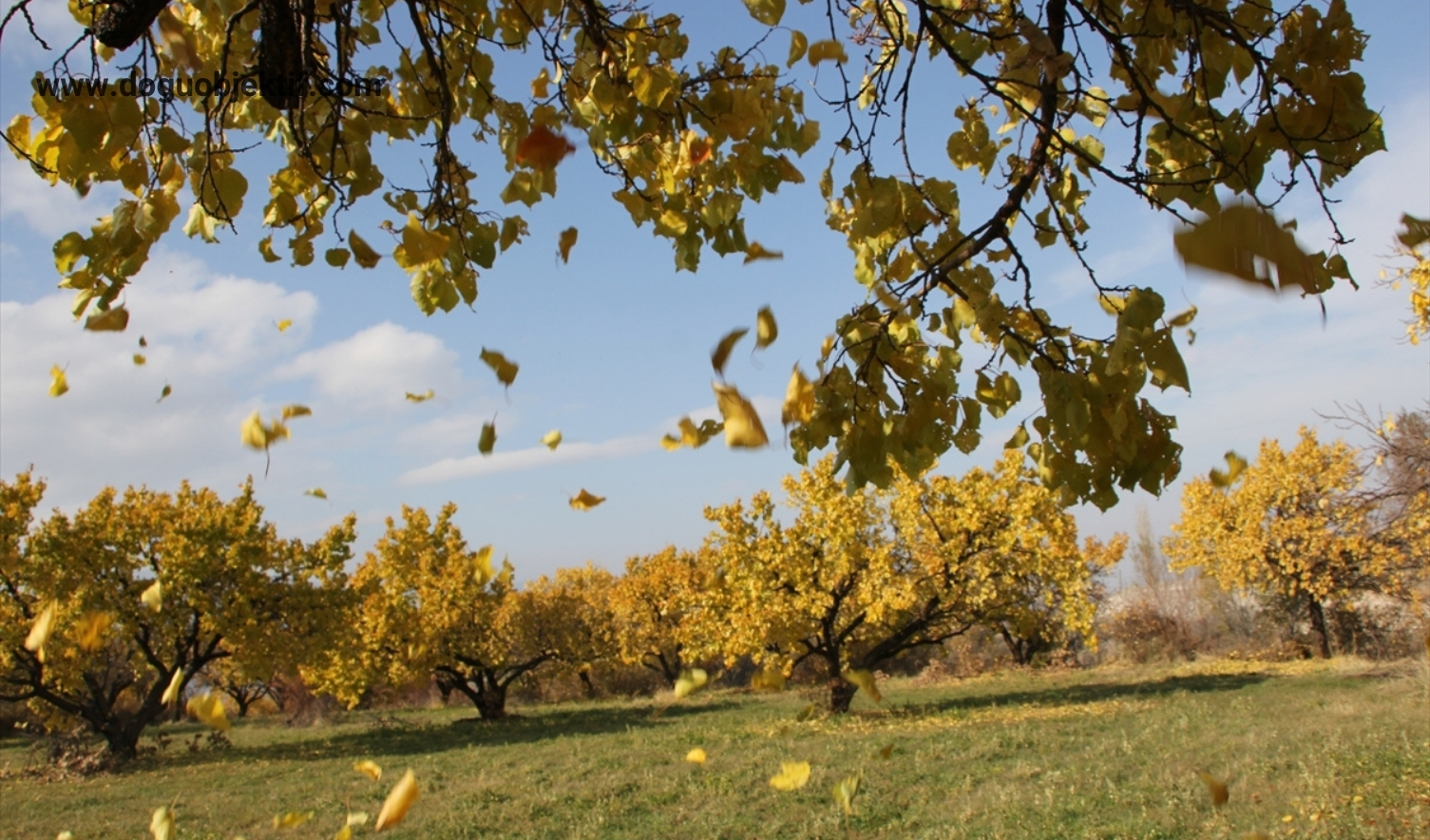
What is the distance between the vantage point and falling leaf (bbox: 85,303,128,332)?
238 centimetres

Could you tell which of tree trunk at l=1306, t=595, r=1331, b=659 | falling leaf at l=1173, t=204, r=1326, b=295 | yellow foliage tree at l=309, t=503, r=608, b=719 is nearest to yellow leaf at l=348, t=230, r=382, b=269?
falling leaf at l=1173, t=204, r=1326, b=295

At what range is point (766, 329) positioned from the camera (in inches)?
86.6

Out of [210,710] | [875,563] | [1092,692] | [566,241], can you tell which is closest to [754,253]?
[566,241]

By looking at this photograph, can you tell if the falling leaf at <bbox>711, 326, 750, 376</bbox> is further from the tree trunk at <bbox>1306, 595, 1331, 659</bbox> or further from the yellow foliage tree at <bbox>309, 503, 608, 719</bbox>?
the tree trunk at <bbox>1306, 595, 1331, 659</bbox>

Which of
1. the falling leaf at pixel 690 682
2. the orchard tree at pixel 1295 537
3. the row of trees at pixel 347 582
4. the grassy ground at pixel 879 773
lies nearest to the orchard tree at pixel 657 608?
the grassy ground at pixel 879 773

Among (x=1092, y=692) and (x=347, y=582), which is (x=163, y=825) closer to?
(x=347, y=582)

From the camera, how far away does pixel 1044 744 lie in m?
10.7

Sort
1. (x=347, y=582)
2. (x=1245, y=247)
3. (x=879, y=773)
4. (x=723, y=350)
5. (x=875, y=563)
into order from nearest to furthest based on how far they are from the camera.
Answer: (x=1245, y=247)
(x=723, y=350)
(x=879, y=773)
(x=875, y=563)
(x=347, y=582)

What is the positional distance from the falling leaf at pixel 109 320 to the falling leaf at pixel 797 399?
188cm

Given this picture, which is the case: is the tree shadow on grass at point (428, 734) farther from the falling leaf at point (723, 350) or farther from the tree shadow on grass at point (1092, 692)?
the falling leaf at point (723, 350)

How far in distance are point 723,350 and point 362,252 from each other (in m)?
1.46

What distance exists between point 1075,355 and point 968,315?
0.40 m

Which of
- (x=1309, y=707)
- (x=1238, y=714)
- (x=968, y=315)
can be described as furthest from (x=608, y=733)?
(x=968, y=315)

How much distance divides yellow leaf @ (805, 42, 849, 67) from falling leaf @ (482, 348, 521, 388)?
129 cm
